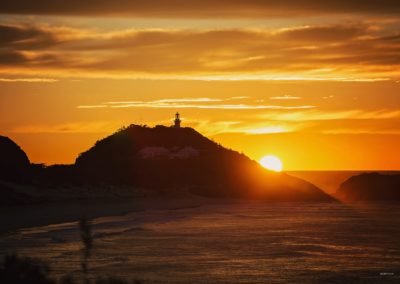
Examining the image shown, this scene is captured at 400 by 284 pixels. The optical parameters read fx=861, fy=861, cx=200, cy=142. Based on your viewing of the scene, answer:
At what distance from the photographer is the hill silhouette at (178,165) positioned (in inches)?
3568

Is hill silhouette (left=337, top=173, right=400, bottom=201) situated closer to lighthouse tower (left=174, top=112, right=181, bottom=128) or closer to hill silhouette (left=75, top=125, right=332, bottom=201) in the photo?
hill silhouette (left=75, top=125, right=332, bottom=201)

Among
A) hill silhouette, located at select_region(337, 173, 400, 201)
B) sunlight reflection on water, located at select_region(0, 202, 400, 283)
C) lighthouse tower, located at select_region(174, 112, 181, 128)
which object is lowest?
sunlight reflection on water, located at select_region(0, 202, 400, 283)

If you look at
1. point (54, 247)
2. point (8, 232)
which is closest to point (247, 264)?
point (54, 247)

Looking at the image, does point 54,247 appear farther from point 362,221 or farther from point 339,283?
point 362,221

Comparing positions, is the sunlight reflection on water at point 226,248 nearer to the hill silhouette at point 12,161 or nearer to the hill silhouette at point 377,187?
the hill silhouette at point 12,161

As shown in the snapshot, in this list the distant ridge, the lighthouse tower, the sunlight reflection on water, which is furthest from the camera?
the lighthouse tower

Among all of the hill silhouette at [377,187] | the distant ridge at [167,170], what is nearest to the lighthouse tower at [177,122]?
the distant ridge at [167,170]

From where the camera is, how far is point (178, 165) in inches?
3671

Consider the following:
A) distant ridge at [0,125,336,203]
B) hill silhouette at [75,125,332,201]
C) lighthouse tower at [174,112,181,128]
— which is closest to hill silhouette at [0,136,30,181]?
distant ridge at [0,125,336,203]

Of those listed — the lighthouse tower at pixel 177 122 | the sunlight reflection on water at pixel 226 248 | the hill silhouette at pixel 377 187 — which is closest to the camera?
the sunlight reflection on water at pixel 226 248

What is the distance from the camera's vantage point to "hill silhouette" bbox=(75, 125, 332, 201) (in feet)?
297

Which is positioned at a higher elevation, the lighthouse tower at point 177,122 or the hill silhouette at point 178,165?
the lighthouse tower at point 177,122

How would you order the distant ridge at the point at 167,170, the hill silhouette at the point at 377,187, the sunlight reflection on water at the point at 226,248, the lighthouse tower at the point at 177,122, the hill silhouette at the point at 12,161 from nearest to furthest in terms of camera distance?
the sunlight reflection on water at the point at 226,248 < the hill silhouette at the point at 12,161 < the distant ridge at the point at 167,170 < the lighthouse tower at the point at 177,122 < the hill silhouette at the point at 377,187

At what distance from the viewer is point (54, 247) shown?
41.1m
